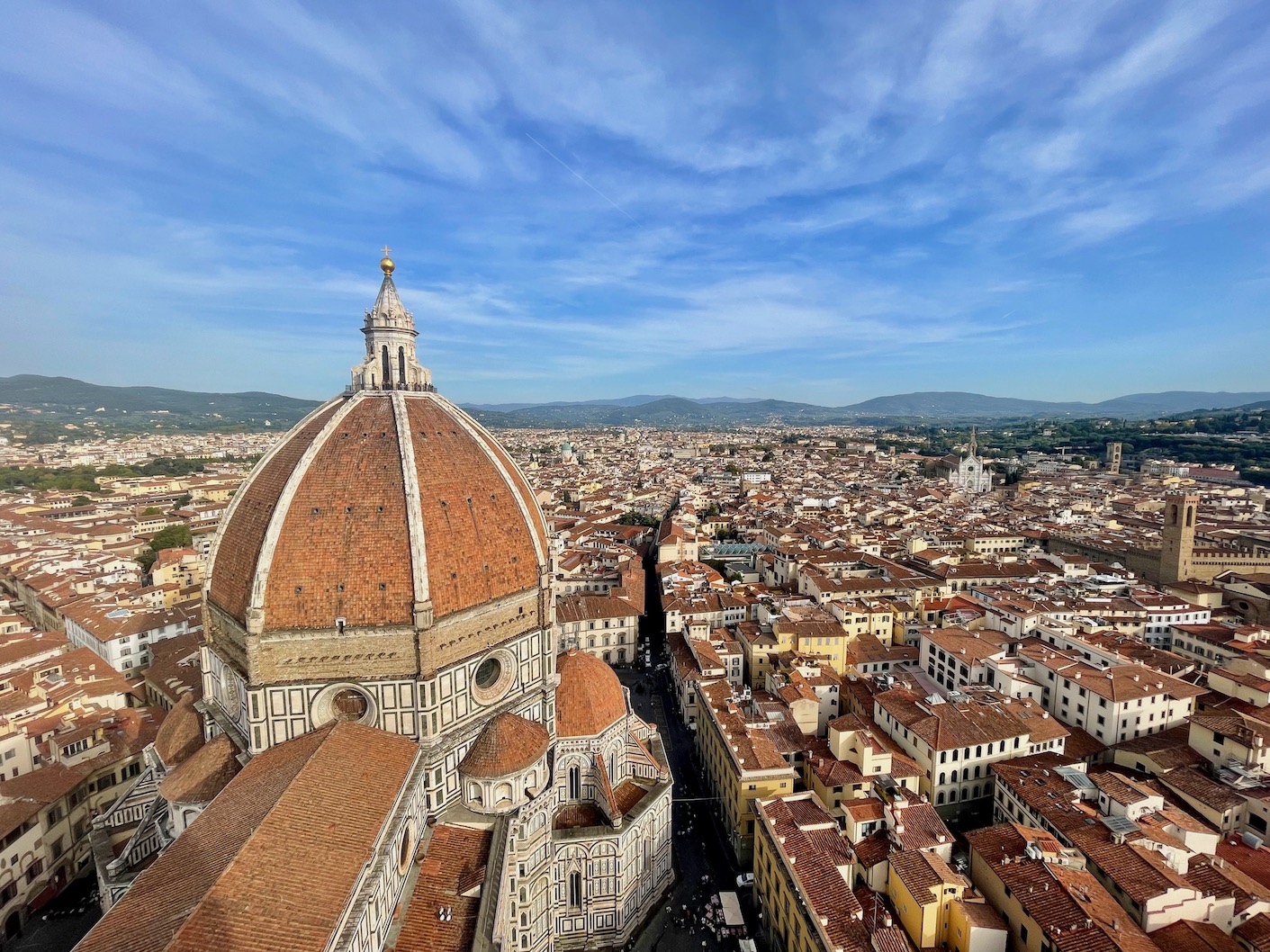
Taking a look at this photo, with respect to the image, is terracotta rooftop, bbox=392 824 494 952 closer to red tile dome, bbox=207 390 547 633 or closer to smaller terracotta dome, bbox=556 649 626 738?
smaller terracotta dome, bbox=556 649 626 738

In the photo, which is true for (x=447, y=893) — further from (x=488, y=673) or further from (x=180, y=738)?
(x=180, y=738)

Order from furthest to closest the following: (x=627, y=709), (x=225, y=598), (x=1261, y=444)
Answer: (x=1261, y=444) → (x=627, y=709) → (x=225, y=598)

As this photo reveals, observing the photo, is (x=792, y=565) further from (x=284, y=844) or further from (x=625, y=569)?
(x=284, y=844)

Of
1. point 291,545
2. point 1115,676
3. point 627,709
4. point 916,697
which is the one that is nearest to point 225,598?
point 291,545

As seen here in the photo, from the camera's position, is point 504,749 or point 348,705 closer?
point 348,705

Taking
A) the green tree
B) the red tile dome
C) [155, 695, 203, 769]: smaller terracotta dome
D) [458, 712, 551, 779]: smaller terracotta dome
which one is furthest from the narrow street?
the green tree

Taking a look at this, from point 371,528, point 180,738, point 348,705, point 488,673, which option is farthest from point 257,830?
Answer: point 180,738
